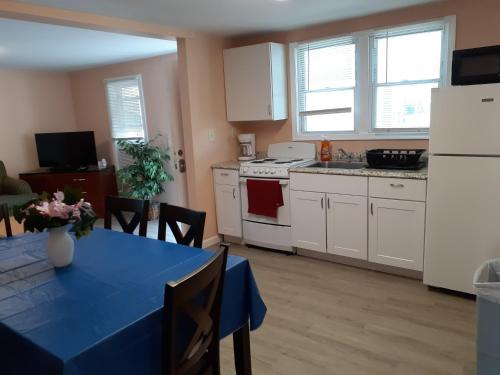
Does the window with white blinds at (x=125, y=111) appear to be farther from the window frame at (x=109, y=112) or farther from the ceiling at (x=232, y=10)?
the ceiling at (x=232, y=10)

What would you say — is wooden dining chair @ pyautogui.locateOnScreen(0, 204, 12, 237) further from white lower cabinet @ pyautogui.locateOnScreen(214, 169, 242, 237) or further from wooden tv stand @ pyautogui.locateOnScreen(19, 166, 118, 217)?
wooden tv stand @ pyautogui.locateOnScreen(19, 166, 118, 217)

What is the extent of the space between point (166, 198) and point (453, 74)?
4233 mm

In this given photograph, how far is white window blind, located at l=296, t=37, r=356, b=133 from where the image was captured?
152 inches

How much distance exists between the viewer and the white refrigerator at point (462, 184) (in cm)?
257

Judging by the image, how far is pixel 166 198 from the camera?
587cm

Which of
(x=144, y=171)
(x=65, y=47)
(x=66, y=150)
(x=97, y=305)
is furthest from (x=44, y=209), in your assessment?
(x=66, y=150)

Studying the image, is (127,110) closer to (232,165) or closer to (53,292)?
(232,165)

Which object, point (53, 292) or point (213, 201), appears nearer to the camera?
point (53, 292)

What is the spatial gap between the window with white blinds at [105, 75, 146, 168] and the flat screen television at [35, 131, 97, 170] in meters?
0.40

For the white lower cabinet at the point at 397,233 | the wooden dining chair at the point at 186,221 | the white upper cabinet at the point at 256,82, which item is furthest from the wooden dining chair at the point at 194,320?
the white upper cabinet at the point at 256,82

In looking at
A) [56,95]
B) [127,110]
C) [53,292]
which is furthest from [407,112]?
[56,95]

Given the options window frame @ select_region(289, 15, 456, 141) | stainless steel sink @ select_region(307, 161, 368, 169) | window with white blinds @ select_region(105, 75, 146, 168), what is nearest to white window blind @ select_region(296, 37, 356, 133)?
window frame @ select_region(289, 15, 456, 141)

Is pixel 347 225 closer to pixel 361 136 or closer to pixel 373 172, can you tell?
pixel 373 172

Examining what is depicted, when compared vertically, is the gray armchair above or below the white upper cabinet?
below
